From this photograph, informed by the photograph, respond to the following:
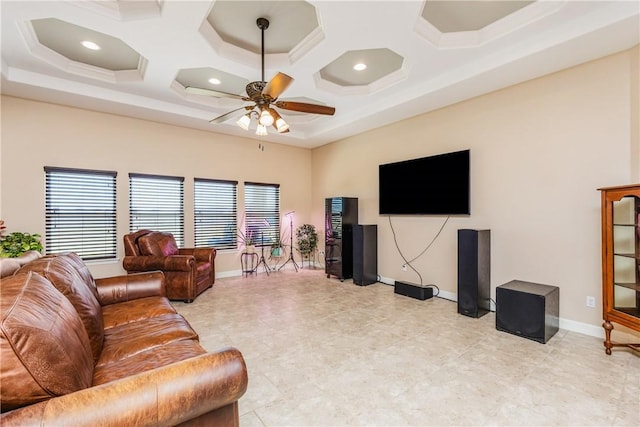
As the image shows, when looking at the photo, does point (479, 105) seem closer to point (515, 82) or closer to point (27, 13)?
point (515, 82)

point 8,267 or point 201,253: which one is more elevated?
point 8,267

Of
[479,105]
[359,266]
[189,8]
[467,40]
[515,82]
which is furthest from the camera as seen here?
[359,266]

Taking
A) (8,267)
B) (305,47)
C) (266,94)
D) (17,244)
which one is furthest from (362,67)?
(17,244)

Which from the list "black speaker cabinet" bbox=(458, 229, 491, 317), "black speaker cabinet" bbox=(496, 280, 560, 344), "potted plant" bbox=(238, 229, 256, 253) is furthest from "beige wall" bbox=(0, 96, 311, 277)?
"black speaker cabinet" bbox=(496, 280, 560, 344)

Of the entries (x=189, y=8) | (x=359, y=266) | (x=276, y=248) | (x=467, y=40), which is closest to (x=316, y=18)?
(x=189, y=8)

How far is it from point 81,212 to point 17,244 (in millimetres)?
923

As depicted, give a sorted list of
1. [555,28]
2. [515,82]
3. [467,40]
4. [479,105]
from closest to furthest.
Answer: [555,28] < [467,40] < [515,82] < [479,105]

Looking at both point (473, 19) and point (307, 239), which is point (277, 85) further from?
point (307, 239)

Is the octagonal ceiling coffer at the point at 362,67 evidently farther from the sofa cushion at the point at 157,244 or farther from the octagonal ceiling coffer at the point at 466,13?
the sofa cushion at the point at 157,244

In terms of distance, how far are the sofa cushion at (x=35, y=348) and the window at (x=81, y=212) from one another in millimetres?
3922

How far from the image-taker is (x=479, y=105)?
13.0 ft

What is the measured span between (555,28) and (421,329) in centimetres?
325

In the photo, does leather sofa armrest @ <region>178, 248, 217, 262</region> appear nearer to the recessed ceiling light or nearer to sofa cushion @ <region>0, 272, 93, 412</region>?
the recessed ceiling light

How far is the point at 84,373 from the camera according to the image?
1269mm
